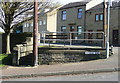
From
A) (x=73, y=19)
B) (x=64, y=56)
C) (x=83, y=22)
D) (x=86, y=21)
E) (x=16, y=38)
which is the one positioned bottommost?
(x=64, y=56)

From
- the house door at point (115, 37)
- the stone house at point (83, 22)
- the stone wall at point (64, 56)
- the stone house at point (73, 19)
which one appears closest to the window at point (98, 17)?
the stone house at point (83, 22)

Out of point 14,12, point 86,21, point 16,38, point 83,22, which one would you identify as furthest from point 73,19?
point 14,12

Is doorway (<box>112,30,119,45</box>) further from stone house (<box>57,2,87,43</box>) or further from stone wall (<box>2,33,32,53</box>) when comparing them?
stone wall (<box>2,33,32,53</box>)

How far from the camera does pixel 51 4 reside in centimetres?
1410

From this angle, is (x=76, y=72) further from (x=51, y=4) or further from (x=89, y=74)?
(x=51, y=4)

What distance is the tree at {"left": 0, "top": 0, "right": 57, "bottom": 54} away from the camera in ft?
41.7

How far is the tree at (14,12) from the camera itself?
500 inches

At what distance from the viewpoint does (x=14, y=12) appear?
13.7 metres

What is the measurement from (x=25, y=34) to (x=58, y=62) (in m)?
5.16

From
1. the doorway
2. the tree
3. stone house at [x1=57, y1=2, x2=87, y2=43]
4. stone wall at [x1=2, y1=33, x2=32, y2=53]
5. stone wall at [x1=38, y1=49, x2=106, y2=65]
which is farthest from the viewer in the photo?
stone house at [x1=57, y1=2, x2=87, y2=43]

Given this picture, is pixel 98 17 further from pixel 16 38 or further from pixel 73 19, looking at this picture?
pixel 16 38

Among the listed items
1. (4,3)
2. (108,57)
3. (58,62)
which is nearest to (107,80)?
(108,57)

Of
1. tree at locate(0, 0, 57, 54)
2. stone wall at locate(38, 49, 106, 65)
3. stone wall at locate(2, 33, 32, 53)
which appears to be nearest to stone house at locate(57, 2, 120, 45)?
stone wall at locate(2, 33, 32, 53)

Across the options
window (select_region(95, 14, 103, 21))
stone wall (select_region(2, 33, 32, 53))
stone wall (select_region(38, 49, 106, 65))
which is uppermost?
window (select_region(95, 14, 103, 21))
